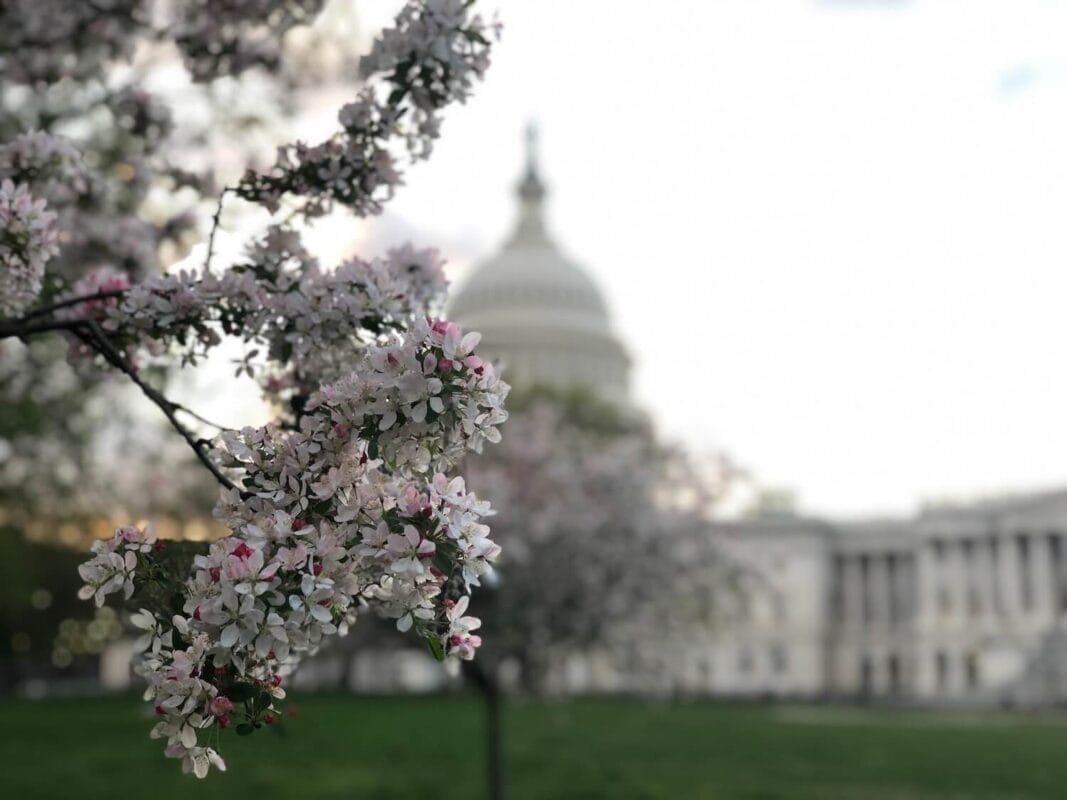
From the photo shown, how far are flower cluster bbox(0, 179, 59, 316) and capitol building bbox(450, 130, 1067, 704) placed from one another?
86.6m

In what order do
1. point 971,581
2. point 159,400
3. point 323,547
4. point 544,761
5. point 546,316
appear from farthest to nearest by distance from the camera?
point 546,316, point 971,581, point 544,761, point 159,400, point 323,547

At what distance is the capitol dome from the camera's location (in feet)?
376

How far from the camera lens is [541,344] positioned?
11538cm

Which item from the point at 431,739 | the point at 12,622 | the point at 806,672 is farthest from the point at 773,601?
the point at 431,739

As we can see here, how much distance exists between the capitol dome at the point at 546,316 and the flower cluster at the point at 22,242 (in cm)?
10268

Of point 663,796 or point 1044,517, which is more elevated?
point 1044,517

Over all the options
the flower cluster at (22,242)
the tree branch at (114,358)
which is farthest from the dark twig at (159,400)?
the flower cluster at (22,242)

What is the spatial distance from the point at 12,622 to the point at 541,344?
5832cm

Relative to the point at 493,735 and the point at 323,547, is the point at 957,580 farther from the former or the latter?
the point at 323,547

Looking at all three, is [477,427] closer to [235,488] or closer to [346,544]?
[346,544]

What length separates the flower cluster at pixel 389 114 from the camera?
5531 millimetres

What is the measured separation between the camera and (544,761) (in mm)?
26422

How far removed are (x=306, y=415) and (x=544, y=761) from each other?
23.1 meters

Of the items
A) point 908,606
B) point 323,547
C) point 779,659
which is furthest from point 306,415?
point 908,606
